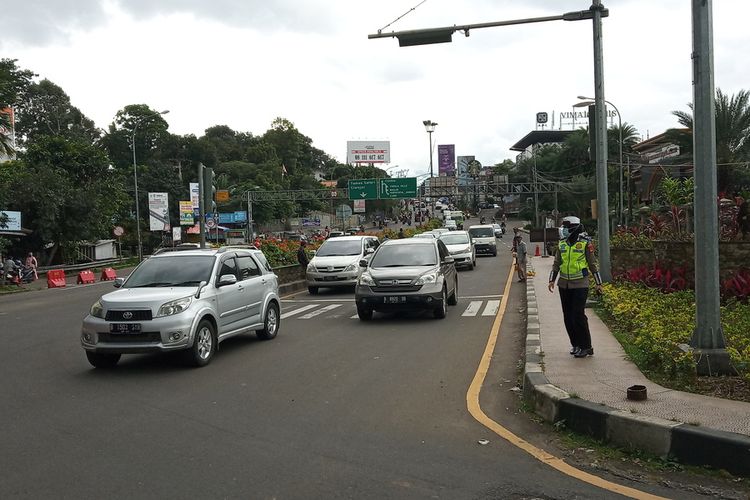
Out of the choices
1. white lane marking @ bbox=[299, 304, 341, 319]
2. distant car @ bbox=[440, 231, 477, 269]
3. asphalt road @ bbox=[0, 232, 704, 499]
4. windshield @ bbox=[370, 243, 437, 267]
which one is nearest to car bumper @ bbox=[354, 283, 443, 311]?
windshield @ bbox=[370, 243, 437, 267]

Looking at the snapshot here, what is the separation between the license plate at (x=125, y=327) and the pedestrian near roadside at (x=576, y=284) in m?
5.37

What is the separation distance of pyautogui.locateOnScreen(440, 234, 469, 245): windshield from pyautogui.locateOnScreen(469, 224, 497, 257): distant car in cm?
915

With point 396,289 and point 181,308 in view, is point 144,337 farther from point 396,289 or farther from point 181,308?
point 396,289

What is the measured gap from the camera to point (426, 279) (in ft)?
44.3

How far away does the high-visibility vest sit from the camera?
839 centimetres

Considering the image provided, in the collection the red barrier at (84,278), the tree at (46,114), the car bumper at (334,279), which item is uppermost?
the tree at (46,114)

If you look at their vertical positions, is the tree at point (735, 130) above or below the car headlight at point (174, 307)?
above

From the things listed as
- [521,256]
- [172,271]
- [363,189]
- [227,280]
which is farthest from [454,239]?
[363,189]

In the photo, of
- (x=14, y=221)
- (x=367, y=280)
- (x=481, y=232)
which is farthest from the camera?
(x=481, y=232)

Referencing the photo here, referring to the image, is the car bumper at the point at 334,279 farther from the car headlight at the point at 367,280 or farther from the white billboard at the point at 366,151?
the white billboard at the point at 366,151

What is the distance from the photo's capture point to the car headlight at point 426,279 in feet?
44.0

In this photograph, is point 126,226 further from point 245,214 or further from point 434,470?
point 434,470

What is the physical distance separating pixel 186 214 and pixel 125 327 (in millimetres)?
54572

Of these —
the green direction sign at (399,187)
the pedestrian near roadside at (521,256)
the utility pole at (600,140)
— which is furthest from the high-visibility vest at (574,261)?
the green direction sign at (399,187)
